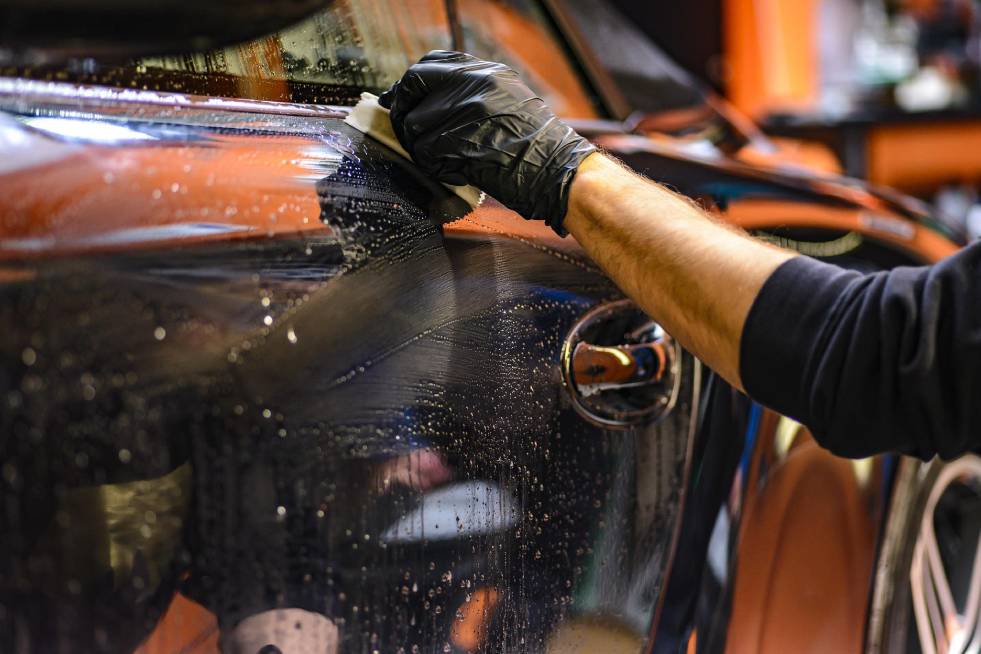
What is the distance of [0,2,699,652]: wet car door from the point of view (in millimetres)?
667

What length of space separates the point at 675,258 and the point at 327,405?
1.29 ft

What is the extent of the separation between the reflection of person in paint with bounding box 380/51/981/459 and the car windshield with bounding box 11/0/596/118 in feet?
0.28

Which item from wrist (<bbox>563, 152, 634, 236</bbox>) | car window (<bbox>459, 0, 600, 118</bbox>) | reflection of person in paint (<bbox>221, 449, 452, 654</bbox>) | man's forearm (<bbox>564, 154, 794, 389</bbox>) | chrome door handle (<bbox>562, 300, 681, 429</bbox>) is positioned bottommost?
reflection of person in paint (<bbox>221, 449, 452, 654</bbox>)

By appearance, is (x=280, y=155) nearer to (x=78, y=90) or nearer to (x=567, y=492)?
(x=78, y=90)

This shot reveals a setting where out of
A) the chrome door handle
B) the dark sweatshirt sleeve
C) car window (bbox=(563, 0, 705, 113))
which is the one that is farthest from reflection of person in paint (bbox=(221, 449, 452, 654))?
car window (bbox=(563, 0, 705, 113))

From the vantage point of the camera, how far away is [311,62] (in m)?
1.05

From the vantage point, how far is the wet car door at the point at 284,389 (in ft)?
2.19

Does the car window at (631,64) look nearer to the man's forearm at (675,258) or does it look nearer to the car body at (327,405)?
the car body at (327,405)

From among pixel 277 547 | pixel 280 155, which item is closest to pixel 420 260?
pixel 280 155

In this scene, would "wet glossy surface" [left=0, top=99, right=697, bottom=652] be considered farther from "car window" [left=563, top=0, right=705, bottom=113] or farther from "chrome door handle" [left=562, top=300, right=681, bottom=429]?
"car window" [left=563, top=0, right=705, bottom=113]

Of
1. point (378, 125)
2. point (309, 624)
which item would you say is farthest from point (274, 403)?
point (378, 125)

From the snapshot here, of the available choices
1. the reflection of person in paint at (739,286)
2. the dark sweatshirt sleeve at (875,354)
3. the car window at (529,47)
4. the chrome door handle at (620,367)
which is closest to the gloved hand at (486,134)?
the reflection of person in paint at (739,286)

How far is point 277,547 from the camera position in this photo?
2.50 feet

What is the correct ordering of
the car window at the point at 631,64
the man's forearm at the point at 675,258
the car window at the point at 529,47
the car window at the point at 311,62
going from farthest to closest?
the car window at the point at 631,64 → the car window at the point at 529,47 → the man's forearm at the point at 675,258 → the car window at the point at 311,62
